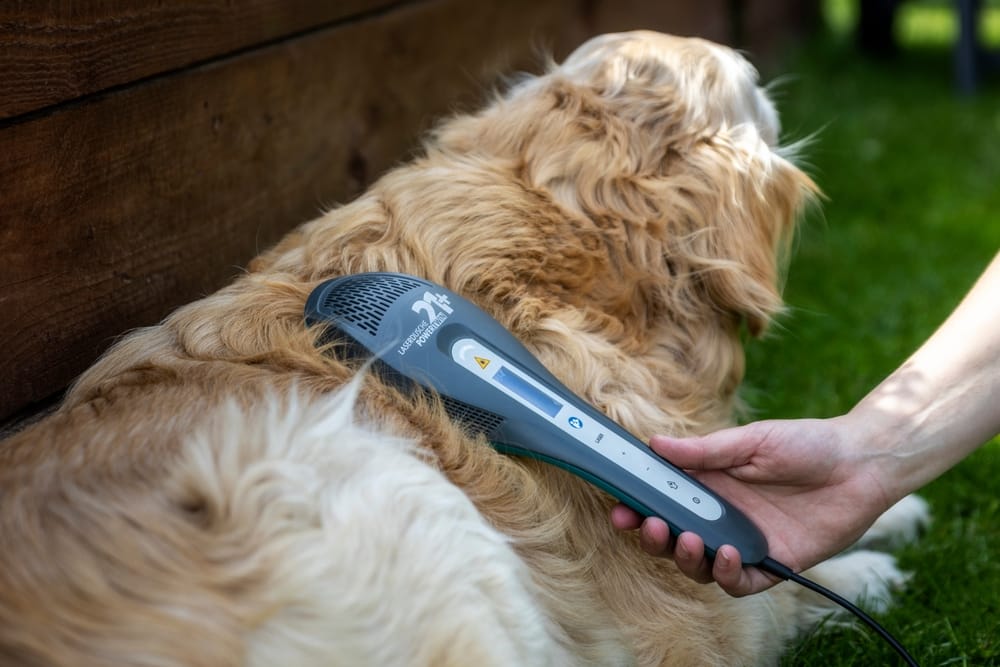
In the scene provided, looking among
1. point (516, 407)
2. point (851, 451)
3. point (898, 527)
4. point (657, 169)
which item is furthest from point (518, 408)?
point (898, 527)

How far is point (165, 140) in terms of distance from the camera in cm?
246

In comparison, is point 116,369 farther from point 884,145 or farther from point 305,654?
point 884,145

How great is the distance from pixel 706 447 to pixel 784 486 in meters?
0.19

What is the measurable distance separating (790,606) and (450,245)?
1046 millimetres

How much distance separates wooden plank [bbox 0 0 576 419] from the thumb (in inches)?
46.8

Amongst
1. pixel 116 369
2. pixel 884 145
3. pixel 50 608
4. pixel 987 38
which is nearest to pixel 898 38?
pixel 987 38

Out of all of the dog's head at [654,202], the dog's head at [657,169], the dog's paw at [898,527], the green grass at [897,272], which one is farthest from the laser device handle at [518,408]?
the dog's paw at [898,527]

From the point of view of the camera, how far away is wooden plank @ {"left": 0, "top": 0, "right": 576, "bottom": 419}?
211cm

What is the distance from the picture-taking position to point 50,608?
4.66 feet

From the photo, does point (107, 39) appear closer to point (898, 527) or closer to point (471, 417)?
point (471, 417)

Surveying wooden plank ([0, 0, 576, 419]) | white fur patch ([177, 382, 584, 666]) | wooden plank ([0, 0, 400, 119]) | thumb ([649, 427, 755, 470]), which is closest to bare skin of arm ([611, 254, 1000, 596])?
thumb ([649, 427, 755, 470])

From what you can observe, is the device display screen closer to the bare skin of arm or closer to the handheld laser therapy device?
the handheld laser therapy device

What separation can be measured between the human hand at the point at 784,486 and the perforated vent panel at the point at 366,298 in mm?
528

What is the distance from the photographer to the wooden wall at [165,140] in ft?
6.83
